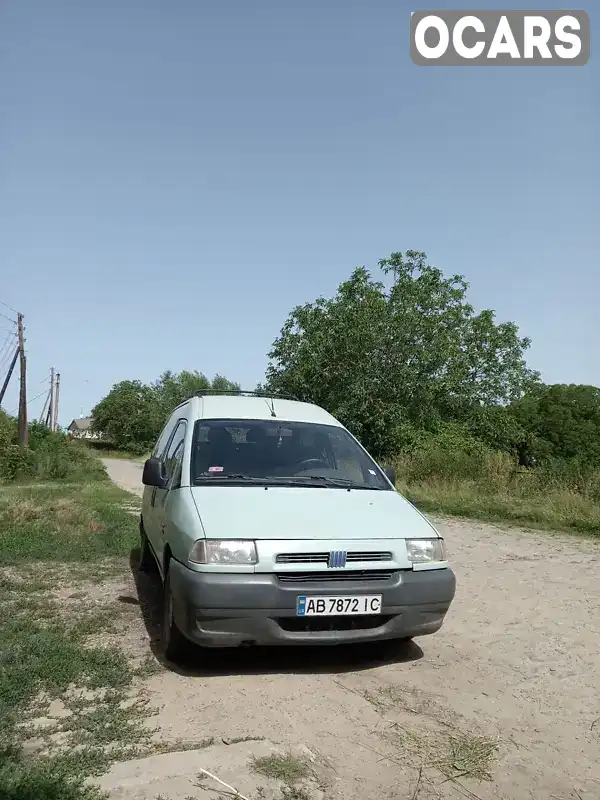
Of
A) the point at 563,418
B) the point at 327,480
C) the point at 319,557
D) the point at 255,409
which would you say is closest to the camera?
the point at 319,557

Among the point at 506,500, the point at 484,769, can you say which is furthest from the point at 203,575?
the point at 506,500

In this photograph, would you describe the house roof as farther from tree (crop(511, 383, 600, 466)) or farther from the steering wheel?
the steering wheel

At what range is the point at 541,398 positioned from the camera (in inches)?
2244

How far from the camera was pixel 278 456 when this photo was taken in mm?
5543

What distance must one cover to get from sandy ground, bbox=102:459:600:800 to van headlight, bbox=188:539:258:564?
76 cm

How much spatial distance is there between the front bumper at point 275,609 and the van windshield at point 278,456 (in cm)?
104

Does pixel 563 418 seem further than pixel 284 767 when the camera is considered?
Yes

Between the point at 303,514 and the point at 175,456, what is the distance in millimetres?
1831

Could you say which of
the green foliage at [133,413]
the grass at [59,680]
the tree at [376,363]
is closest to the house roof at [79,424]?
the green foliage at [133,413]

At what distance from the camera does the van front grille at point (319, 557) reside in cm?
416

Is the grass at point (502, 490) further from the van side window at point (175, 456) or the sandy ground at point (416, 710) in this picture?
the van side window at point (175, 456)

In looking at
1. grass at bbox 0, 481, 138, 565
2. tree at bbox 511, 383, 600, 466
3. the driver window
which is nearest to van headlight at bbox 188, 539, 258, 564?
the driver window

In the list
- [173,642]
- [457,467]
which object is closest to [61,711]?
[173,642]

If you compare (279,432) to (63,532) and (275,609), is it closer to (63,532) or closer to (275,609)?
(275,609)
